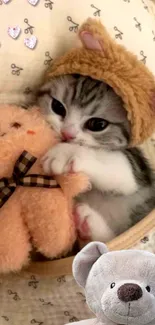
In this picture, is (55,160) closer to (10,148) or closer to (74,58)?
(10,148)

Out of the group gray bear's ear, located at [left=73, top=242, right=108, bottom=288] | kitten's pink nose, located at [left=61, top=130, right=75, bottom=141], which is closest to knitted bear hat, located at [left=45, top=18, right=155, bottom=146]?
kitten's pink nose, located at [left=61, top=130, right=75, bottom=141]

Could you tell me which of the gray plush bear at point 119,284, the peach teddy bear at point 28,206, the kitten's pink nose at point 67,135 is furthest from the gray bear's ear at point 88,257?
the kitten's pink nose at point 67,135

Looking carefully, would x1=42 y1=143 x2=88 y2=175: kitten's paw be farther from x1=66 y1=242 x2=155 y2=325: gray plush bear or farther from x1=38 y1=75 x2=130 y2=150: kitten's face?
x1=66 y1=242 x2=155 y2=325: gray plush bear

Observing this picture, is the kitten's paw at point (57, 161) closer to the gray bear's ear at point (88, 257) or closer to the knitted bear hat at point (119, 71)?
the knitted bear hat at point (119, 71)

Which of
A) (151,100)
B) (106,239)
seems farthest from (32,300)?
(151,100)

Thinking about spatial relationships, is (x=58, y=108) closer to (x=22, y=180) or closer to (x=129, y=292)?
(x=22, y=180)

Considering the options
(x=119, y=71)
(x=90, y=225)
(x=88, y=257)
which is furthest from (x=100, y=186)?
(x=88, y=257)

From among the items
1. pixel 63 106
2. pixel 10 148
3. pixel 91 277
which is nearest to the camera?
pixel 91 277

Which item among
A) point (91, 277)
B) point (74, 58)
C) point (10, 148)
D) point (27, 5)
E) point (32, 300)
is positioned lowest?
point (32, 300)
